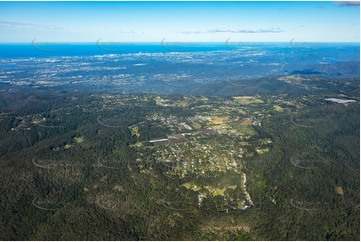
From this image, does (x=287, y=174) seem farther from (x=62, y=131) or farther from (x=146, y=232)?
(x=62, y=131)

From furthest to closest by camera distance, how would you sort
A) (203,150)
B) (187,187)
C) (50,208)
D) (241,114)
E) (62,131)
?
1. (241,114)
2. (62,131)
3. (203,150)
4. (187,187)
5. (50,208)

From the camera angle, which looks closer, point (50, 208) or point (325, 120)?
point (50, 208)

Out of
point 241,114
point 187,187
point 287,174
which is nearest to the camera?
point 187,187

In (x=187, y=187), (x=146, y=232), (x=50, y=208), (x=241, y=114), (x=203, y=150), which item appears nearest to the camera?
(x=146, y=232)

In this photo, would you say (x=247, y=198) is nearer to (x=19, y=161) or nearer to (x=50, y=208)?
(x=50, y=208)

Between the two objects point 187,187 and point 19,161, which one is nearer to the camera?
point 187,187

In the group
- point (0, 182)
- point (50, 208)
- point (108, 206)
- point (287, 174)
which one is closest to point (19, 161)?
point (0, 182)

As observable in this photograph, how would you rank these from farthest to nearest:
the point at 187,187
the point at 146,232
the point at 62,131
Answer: the point at 62,131
the point at 187,187
the point at 146,232

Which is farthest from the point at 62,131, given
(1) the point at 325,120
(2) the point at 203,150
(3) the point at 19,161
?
(1) the point at 325,120
